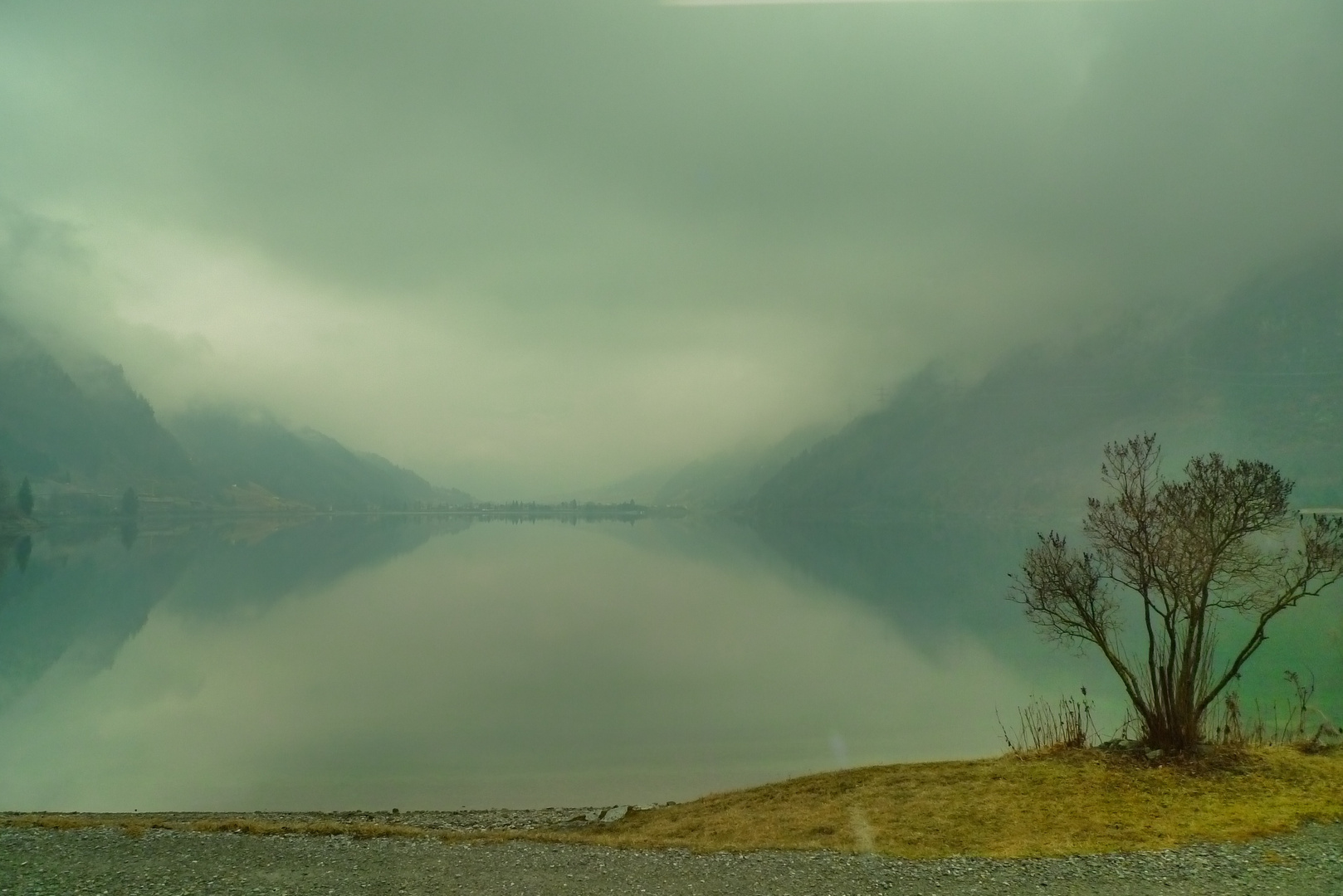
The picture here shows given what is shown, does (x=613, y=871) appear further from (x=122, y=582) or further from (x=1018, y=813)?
(x=122, y=582)

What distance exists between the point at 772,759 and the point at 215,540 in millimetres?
168306

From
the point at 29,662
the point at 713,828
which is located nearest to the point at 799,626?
the point at 713,828

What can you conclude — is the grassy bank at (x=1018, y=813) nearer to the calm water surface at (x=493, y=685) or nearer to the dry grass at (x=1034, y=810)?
the dry grass at (x=1034, y=810)

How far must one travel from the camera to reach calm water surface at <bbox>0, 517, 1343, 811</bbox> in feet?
77.4

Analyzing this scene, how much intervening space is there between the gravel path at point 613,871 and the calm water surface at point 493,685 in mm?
10216

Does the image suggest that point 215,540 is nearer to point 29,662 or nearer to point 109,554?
point 109,554

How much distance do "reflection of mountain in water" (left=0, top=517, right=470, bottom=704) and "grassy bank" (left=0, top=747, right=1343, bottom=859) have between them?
1330 inches

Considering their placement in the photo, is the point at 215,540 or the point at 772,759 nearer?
the point at 772,759

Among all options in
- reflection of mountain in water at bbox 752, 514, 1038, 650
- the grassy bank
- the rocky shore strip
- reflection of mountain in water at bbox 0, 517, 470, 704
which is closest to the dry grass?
the grassy bank

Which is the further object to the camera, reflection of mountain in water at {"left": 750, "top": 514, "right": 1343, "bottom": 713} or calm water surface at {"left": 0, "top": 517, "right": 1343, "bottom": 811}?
reflection of mountain in water at {"left": 750, "top": 514, "right": 1343, "bottom": 713}

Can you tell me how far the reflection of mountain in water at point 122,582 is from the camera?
45062mm

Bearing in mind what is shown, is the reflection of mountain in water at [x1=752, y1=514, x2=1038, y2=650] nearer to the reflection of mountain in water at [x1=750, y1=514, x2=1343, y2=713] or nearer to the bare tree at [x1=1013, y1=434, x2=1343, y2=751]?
the reflection of mountain in water at [x1=750, y1=514, x2=1343, y2=713]

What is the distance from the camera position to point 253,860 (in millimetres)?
11430

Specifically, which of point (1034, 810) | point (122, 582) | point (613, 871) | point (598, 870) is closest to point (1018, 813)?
point (1034, 810)
